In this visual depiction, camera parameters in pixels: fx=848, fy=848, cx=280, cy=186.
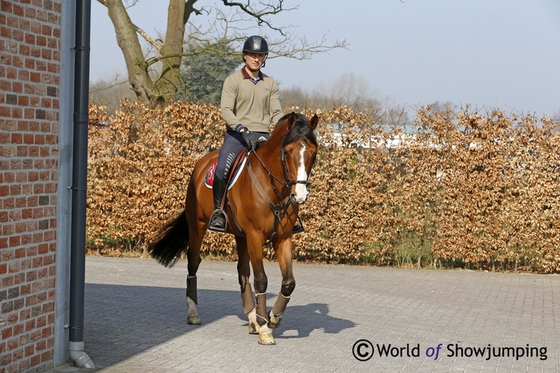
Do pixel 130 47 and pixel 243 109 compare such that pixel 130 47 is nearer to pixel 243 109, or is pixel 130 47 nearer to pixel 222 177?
pixel 243 109

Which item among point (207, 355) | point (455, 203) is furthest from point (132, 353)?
point (455, 203)

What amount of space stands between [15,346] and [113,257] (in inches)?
424

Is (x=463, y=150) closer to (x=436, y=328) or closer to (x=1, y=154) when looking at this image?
(x=436, y=328)

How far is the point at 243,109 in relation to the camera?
940cm

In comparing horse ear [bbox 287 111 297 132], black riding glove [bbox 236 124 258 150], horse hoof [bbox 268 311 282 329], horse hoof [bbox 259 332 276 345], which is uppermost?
horse ear [bbox 287 111 297 132]

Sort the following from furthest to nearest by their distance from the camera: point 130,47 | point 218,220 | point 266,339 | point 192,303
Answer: point 130,47
point 192,303
point 218,220
point 266,339

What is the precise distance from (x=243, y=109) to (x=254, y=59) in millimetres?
565

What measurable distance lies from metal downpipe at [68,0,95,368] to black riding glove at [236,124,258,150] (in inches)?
78.4

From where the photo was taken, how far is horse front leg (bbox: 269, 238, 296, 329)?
8587 millimetres

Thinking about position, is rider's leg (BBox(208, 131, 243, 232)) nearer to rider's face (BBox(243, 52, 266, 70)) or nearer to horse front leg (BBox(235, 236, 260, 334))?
horse front leg (BBox(235, 236, 260, 334))

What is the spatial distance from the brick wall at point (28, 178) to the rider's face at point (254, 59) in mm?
2603

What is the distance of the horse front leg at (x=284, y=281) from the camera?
28.2 feet

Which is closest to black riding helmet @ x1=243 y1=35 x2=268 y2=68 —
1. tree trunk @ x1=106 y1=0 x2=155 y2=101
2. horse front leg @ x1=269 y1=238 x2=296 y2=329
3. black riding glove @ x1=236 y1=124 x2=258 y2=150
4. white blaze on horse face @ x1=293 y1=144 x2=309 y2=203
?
black riding glove @ x1=236 y1=124 x2=258 y2=150

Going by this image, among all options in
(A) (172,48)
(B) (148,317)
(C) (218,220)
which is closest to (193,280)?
(B) (148,317)
